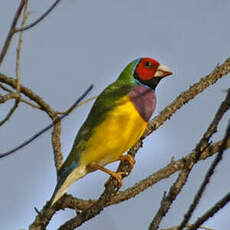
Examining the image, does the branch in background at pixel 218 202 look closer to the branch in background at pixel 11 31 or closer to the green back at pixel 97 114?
the branch in background at pixel 11 31

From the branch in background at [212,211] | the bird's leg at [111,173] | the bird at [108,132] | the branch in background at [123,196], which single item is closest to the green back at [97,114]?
the bird at [108,132]

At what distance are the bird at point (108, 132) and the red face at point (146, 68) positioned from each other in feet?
0.86

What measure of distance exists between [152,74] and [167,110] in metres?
0.75

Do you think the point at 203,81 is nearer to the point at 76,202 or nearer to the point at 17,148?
the point at 76,202

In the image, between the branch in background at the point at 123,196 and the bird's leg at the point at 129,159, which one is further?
the bird's leg at the point at 129,159

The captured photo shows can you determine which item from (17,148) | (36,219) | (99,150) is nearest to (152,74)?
(99,150)

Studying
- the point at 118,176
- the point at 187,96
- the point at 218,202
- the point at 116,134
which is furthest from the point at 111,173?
the point at 218,202

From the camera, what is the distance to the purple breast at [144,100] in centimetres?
466

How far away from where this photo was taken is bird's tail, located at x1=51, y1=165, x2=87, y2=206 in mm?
4461

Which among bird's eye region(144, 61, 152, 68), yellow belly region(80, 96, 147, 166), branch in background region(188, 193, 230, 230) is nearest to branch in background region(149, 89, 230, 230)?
branch in background region(188, 193, 230, 230)

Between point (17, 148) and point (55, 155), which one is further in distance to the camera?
point (55, 155)

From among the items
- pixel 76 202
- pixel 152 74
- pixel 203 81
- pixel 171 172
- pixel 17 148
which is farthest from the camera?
pixel 152 74

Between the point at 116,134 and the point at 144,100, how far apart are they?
0.44 m

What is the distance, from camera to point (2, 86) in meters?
4.20
